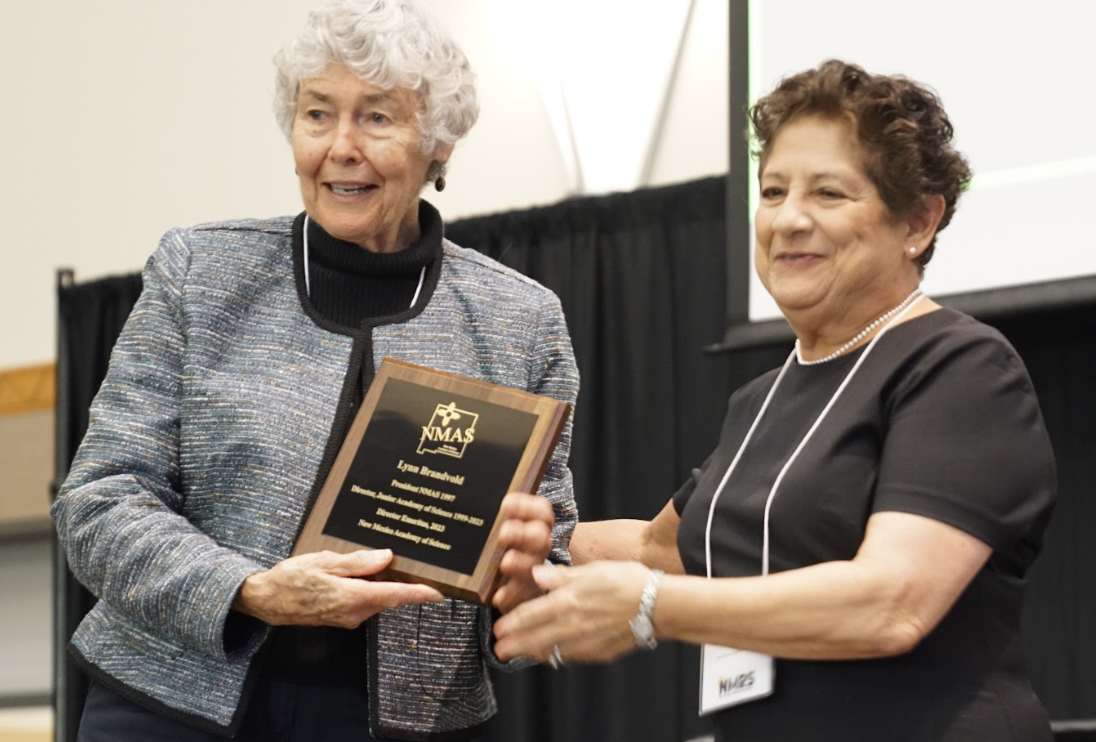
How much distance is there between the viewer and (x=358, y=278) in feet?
6.12

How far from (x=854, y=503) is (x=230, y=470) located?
2.53 ft

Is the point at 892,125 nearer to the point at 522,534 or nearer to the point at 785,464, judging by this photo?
the point at 785,464

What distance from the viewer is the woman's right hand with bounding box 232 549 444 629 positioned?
1.53 meters

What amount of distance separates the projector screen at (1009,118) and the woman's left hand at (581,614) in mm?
1623

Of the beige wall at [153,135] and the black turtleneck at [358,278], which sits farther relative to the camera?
the beige wall at [153,135]

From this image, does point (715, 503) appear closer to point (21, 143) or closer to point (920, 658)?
point (920, 658)

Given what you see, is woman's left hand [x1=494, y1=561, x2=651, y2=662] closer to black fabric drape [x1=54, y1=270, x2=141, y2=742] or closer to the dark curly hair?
the dark curly hair

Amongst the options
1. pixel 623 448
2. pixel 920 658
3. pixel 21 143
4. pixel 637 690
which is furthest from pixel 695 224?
pixel 21 143

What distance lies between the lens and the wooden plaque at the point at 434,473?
63.2 inches

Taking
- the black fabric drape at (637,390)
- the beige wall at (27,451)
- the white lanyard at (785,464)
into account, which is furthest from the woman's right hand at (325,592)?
the beige wall at (27,451)

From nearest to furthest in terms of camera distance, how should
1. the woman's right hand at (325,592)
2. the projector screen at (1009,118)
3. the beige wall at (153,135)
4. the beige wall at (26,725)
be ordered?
the woman's right hand at (325,592), the projector screen at (1009,118), the beige wall at (153,135), the beige wall at (26,725)

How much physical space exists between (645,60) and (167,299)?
2619mm

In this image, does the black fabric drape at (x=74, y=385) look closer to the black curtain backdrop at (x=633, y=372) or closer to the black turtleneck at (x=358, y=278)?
the black curtain backdrop at (x=633, y=372)

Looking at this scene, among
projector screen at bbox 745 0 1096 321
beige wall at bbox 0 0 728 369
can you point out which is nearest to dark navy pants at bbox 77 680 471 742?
projector screen at bbox 745 0 1096 321
